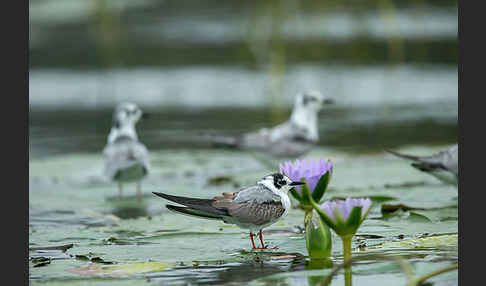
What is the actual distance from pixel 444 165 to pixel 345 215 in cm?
281

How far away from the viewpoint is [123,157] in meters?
8.38

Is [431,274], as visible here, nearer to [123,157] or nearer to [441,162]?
[441,162]

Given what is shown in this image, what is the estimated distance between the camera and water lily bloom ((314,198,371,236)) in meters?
4.60

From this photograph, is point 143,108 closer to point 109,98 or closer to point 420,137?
point 109,98

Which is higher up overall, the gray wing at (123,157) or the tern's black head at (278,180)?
the gray wing at (123,157)

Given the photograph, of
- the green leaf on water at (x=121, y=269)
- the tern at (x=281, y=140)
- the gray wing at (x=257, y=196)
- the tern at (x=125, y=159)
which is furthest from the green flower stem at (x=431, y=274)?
the tern at (x=281, y=140)

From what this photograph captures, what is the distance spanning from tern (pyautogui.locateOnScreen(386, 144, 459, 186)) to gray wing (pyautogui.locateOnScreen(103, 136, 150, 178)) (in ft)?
8.49

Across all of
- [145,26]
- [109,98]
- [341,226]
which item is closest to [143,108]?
[109,98]

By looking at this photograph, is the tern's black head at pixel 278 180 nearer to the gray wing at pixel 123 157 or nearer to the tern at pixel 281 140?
the gray wing at pixel 123 157

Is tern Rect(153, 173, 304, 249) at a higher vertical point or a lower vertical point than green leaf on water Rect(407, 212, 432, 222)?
higher

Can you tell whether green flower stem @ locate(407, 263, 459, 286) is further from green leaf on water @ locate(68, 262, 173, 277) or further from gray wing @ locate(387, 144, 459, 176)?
gray wing @ locate(387, 144, 459, 176)

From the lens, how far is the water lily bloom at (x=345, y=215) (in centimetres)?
460

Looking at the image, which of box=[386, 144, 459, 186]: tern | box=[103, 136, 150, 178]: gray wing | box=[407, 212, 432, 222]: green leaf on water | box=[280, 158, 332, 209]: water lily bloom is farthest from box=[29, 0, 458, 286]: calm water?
box=[280, 158, 332, 209]: water lily bloom

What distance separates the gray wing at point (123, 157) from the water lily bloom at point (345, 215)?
12.6ft
